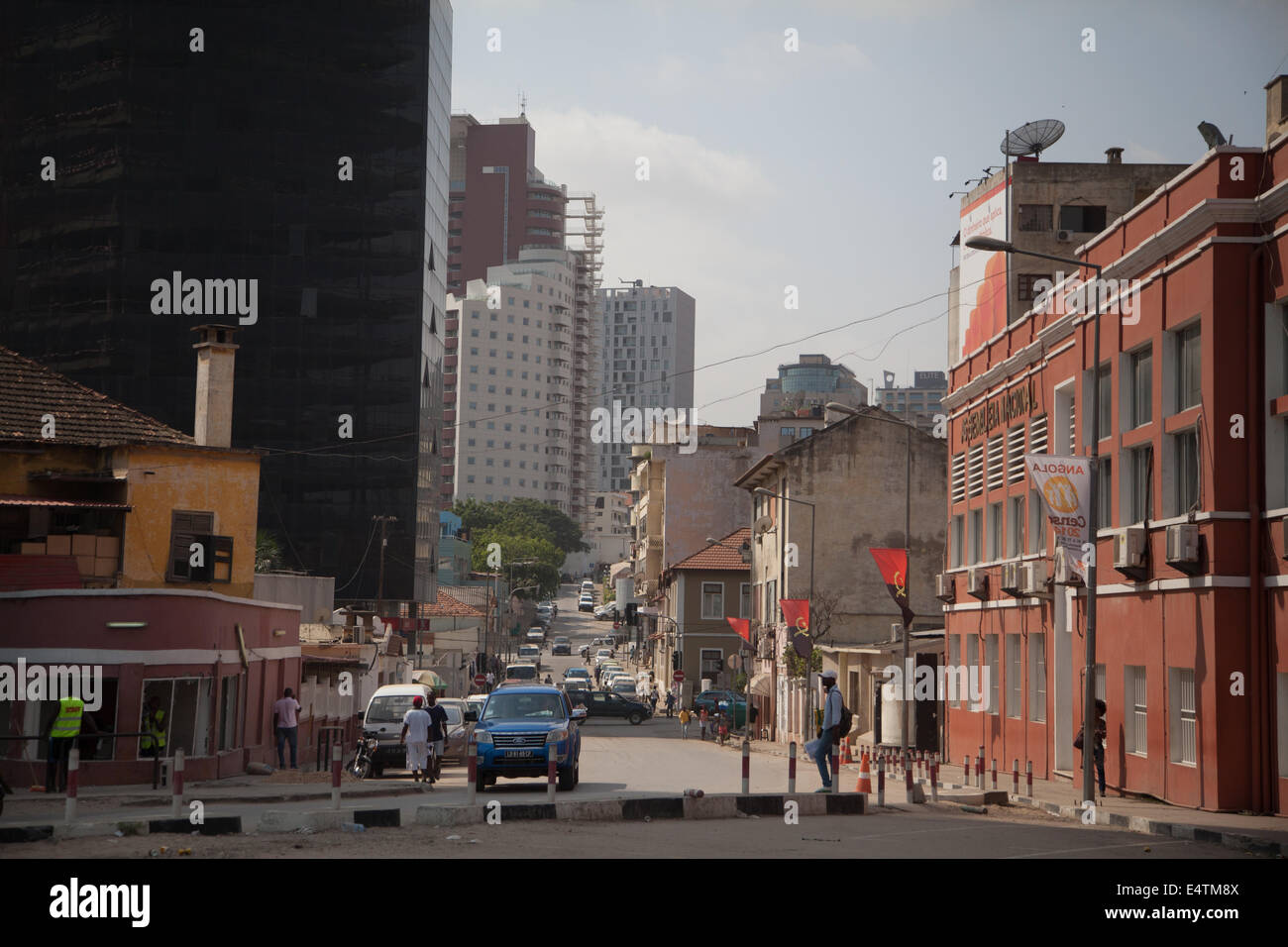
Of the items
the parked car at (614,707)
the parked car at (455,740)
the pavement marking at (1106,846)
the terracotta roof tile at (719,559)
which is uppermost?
the terracotta roof tile at (719,559)

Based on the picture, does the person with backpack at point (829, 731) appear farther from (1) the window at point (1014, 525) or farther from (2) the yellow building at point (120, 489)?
(2) the yellow building at point (120, 489)

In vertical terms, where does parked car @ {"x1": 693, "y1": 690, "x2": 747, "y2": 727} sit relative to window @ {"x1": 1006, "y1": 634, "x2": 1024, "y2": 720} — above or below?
below

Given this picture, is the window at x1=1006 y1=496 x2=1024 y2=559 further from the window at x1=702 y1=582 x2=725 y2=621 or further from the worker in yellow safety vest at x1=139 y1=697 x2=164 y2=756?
the window at x1=702 y1=582 x2=725 y2=621

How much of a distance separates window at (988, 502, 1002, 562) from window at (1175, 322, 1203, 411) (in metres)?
12.1

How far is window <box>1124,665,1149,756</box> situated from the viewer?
24.5 metres

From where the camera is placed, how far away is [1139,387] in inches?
992

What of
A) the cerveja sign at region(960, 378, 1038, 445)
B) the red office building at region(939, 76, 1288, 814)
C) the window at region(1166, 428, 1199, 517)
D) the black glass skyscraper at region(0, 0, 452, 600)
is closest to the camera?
the red office building at region(939, 76, 1288, 814)

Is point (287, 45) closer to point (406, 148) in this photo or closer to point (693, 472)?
point (406, 148)

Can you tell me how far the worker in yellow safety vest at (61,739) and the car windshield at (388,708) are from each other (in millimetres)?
9493

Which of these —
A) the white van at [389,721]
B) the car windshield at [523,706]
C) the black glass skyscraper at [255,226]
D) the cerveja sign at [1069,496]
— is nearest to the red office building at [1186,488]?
the cerveja sign at [1069,496]

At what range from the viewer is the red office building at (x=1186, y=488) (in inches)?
826

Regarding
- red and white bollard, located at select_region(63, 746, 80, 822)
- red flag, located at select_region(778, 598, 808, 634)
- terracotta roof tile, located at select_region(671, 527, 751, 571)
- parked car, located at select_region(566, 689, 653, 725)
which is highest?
terracotta roof tile, located at select_region(671, 527, 751, 571)

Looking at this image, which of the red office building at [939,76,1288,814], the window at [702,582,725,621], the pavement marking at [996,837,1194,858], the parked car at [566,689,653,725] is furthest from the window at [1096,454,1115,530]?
→ the window at [702,582,725,621]
